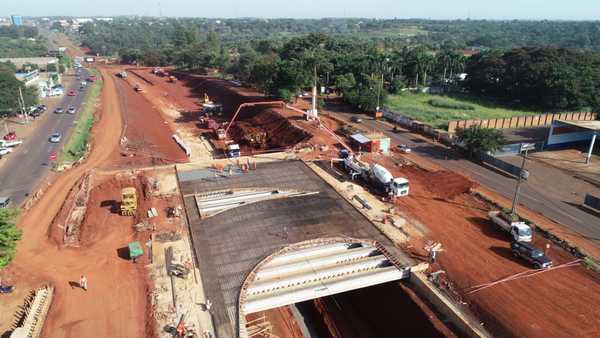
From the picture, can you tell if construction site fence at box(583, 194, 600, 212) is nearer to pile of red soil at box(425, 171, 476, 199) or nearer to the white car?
pile of red soil at box(425, 171, 476, 199)

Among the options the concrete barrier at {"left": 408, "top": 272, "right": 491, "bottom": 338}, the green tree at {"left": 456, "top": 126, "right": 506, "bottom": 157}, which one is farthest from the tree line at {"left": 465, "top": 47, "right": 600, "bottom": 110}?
the concrete barrier at {"left": 408, "top": 272, "right": 491, "bottom": 338}

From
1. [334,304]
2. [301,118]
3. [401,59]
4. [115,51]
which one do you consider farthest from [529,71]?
[115,51]

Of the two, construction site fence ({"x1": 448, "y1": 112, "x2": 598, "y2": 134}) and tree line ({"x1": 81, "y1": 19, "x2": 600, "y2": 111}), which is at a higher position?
tree line ({"x1": 81, "y1": 19, "x2": 600, "y2": 111})

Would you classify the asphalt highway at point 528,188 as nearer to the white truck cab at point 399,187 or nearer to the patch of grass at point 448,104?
the white truck cab at point 399,187

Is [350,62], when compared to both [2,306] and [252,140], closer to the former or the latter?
[252,140]

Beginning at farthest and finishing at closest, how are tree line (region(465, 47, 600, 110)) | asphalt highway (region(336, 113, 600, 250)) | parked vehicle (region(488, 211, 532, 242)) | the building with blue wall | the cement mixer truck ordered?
tree line (region(465, 47, 600, 110)) < the building with blue wall < the cement mixer truck < asphalt highway (region(336, 113, 600, 250)) < parked vehicle (region(488, 211, 532, 242))

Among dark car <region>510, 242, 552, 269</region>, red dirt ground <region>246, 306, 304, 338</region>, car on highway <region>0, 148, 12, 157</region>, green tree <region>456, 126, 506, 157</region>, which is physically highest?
green tree <region>456, 126, 506, 157</region>

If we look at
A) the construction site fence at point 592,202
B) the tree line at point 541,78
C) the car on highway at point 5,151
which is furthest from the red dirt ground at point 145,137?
the tree line at point 541,78
